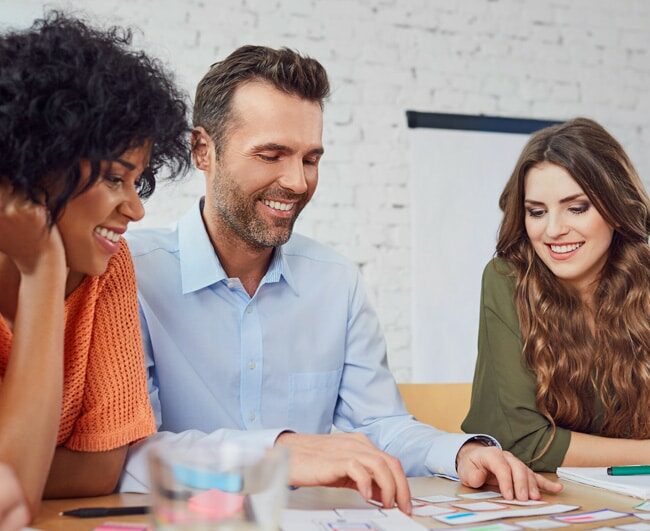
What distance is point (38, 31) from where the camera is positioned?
3.74 feet

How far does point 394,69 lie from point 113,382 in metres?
3.06

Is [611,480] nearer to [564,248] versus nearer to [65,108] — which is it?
[564,248]

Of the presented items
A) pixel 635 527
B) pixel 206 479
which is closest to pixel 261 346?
pixel 635 527

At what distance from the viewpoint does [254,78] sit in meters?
1.84

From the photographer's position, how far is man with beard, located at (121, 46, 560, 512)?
67.4 inches

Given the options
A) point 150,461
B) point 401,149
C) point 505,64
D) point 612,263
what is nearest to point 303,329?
point 612,263

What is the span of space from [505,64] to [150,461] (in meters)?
3.87

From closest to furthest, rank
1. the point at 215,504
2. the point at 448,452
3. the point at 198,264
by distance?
the point at 215,504
the point at 448,452
the point at 198,264

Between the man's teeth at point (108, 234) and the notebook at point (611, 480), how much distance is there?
2.68 feet

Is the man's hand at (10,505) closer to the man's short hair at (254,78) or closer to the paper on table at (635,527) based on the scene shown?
the paper on table at (635,527)

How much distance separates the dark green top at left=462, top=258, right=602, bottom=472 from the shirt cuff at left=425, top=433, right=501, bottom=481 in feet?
1.06

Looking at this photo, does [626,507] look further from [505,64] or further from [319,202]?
[505,64]

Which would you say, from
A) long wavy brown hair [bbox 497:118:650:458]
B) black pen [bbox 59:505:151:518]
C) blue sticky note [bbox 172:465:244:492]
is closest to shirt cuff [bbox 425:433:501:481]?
long wavy brown hair [bbox 497:118:650:458]

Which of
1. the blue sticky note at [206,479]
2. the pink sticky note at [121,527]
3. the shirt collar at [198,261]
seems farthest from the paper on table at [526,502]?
the shirt collar at [198,261]
